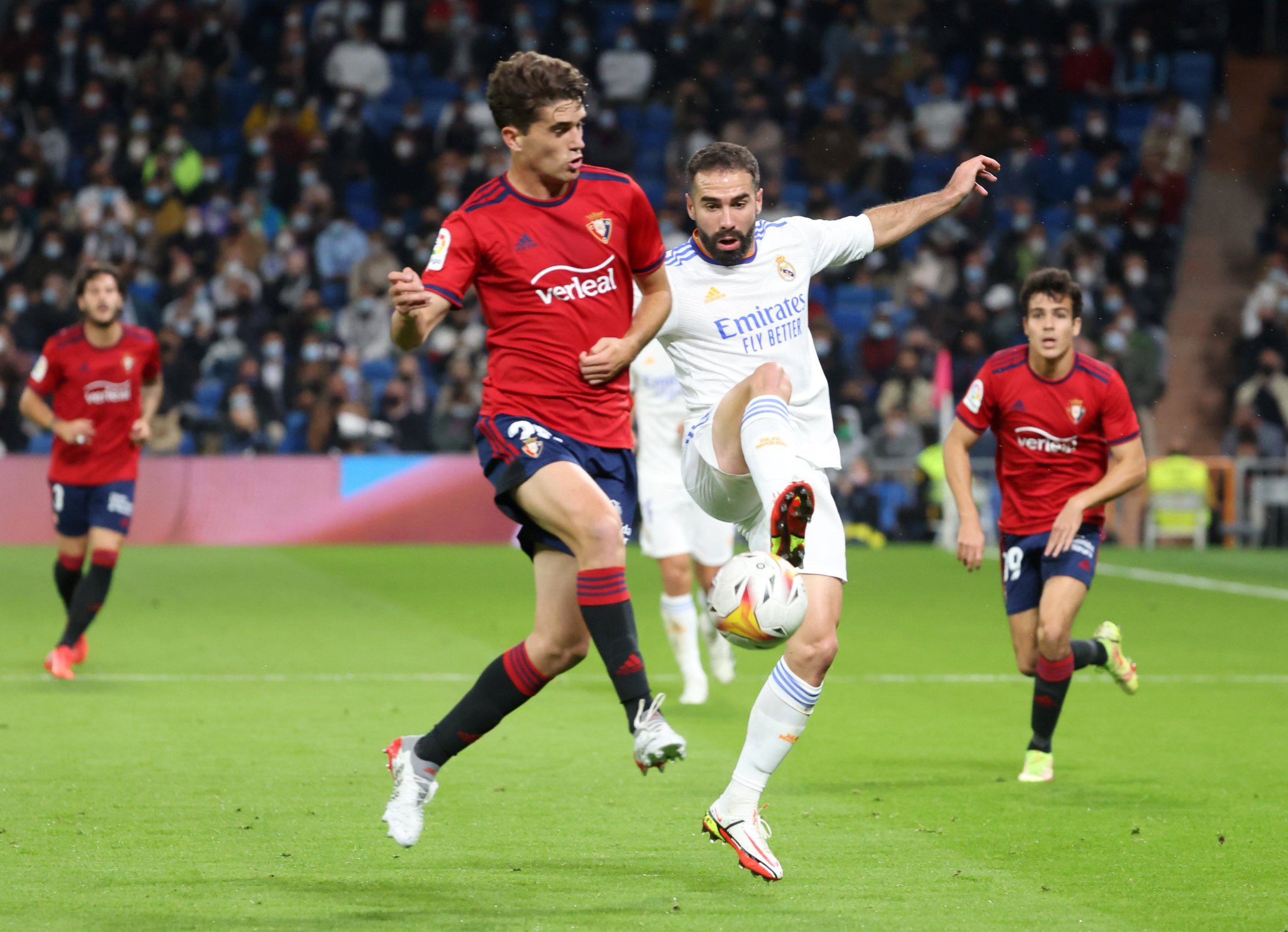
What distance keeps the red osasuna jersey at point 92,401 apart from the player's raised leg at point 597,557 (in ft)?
18.9

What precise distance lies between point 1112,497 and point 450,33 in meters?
20.9

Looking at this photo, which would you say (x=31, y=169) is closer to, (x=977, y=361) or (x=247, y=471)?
(x=247, y=471)

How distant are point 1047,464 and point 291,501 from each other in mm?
13899

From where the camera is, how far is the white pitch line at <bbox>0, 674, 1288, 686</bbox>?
10234 millimetres

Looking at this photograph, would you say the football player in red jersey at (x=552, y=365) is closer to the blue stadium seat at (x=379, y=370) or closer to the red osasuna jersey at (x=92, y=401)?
the red osasuna jersey at (x=92, y=401)

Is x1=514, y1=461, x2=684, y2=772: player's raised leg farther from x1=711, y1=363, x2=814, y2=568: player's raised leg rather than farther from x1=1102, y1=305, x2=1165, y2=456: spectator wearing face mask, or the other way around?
x1=1102, y1=305, x2=1165, y2=456: spectator wearing face mask

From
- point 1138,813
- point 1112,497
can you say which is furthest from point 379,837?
point 1112,497

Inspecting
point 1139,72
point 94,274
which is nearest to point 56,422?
point 94,274

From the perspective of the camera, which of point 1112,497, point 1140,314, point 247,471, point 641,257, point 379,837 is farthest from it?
point 1140,314

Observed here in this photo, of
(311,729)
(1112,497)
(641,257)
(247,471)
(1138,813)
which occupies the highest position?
(641,257)

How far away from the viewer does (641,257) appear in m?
5.58

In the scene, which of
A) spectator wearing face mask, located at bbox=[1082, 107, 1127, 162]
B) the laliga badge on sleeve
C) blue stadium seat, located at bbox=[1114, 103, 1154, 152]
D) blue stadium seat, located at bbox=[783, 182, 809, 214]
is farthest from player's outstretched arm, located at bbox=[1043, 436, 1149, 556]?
blue stadium seat, located at bbox=[1114, 103, 1154, 152]

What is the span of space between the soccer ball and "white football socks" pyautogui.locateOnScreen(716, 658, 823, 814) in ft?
1.07

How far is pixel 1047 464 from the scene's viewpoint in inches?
300
